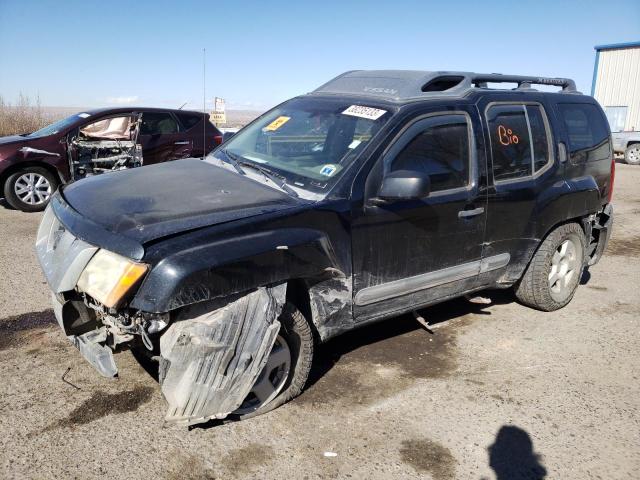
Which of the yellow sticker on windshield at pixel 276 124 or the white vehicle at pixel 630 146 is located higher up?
the yellow sticker on windshield at pixel 276 124

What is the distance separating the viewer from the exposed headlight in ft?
8.42

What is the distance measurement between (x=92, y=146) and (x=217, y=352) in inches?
298

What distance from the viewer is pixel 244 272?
2742mm

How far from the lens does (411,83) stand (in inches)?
154

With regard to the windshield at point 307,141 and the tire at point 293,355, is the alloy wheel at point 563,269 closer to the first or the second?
the windshield at point 307,141

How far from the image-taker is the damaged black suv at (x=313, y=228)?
8.82 feet

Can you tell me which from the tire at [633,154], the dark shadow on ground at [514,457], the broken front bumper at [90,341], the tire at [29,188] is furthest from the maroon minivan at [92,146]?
the tire at [633,154]

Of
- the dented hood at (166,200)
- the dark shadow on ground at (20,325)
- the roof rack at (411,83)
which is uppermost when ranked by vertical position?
the roof rack at (411,83)

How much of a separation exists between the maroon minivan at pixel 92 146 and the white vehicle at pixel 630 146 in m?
15.6

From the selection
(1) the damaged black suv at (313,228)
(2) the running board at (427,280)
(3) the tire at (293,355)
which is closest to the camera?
(1) the damaged black suv at (313,228)

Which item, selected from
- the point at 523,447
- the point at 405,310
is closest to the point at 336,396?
the point at 405,310

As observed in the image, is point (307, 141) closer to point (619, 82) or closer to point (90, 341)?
point (90, 341)

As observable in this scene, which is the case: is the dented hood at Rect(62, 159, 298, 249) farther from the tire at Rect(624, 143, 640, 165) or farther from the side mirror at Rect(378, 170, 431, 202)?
the tire at Rect(624, 143, 640, 165)

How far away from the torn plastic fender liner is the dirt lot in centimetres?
29
